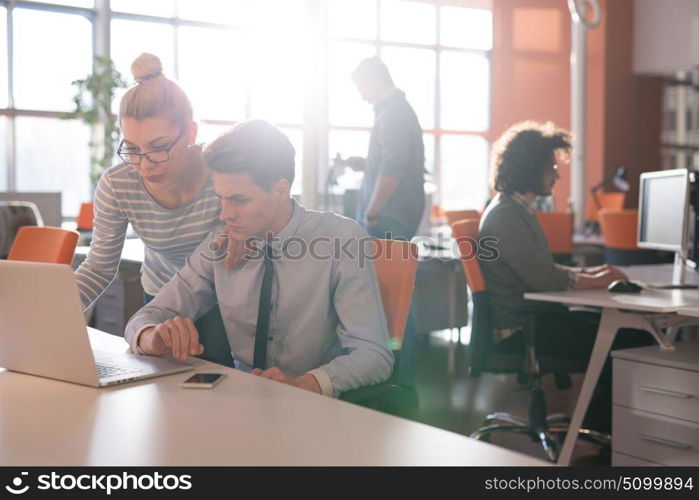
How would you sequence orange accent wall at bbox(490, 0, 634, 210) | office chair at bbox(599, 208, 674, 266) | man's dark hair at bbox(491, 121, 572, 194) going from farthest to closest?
1. orange accent wall at bbox(490, 0, 634, 210)
2. office chair at bbox(599, 208, 674, 266)
3. man's dark hair at bbox(491, 121, 572, 194)

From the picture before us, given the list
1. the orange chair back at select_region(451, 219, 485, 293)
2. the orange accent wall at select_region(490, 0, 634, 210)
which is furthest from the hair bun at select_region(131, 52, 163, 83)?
the orange accent wall at select_region(490, 0, 634, 210)

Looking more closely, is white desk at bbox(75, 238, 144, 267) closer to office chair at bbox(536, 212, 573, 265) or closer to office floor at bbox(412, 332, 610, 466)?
office floor at bbox(412, 332, 610, 466)

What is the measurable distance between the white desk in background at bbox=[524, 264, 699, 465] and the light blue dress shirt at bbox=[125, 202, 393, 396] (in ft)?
3.95

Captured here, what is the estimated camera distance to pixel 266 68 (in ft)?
32.7

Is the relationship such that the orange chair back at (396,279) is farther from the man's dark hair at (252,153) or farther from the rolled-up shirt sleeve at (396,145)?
the rolled-up shirt sleeve at (396,145)

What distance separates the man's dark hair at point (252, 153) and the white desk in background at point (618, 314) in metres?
1.39

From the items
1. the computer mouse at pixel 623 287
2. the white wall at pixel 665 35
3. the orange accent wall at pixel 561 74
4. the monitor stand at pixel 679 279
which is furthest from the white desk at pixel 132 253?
the white wall at pixel 665 35

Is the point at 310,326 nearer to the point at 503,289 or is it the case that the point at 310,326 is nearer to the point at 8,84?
the point at 503,289

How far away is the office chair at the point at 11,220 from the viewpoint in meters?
4.82

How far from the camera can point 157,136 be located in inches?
75.8

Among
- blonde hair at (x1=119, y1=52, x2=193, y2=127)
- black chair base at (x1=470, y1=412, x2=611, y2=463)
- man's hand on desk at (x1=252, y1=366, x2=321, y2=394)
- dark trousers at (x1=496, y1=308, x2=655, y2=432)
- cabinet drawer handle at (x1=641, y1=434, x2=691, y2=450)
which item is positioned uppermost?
blonde hair at (x1=119, y1=52, x2=193, y2=127)

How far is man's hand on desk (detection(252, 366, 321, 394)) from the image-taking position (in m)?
1.53

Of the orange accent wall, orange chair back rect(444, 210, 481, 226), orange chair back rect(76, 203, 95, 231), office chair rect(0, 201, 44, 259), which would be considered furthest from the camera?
the orange accent wall

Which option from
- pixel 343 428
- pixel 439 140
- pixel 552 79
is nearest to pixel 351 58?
pixel 439 140
